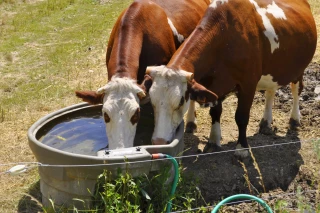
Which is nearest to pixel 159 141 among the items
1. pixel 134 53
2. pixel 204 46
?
pixel 134 53

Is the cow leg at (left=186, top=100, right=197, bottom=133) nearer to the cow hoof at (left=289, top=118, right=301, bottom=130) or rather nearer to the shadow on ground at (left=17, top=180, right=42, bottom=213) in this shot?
the cow hoof at (left=289, top=118, right=301, bottom=130)

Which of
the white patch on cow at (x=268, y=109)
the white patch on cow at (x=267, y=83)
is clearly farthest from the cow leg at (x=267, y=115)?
the white patch on cow at (x=267, y=83)

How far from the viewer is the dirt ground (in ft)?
16.9

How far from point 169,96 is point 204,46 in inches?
30.7

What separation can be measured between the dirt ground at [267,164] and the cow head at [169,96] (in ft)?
2.20

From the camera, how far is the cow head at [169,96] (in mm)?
5039

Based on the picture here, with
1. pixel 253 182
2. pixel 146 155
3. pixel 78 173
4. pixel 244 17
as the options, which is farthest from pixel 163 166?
pixel 244 17

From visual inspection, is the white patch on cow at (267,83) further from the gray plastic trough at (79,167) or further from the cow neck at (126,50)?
the gray plastic trough at (79,167)

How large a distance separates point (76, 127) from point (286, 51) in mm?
2509

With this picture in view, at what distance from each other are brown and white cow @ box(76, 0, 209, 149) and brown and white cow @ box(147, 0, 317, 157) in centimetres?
24

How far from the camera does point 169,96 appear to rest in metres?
5.05

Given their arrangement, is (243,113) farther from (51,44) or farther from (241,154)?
(51,44)

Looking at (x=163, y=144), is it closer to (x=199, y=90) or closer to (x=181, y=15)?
(x=199, y=90)

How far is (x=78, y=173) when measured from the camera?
450 cm
